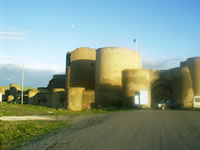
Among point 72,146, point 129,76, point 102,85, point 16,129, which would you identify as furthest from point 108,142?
point 102,85

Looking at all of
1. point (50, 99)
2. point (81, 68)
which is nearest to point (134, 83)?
point (50, 99)

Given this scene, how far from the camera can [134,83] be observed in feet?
109

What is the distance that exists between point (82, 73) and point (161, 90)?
1928 cm

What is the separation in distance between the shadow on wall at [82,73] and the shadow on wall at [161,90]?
702 inches

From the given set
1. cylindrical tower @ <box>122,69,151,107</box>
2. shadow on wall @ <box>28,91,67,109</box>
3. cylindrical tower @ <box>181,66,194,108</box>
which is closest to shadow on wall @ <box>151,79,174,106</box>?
cylindrical tower @ <box>122,69,151,107</box>

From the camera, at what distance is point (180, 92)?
3238 cm

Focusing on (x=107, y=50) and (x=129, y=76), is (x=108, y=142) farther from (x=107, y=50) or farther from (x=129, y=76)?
(x=107, y=50)

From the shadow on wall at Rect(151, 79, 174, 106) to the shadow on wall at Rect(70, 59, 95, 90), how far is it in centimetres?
1783

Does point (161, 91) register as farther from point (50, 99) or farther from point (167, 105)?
point (50, 99)

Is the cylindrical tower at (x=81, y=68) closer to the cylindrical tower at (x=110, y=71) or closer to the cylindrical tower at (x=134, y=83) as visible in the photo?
the cylindrical tower at (x=110, y=71)

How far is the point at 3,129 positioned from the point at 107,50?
30.2 m

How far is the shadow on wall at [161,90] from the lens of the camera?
3656cm

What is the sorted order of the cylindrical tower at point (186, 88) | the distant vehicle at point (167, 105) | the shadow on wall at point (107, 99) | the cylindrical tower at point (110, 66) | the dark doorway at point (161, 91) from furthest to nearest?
1. the cylindrical tower at point (110, 66)
2. the shadow on wall at point (107, 99)
3. the dark doorway at point (161, 91)
4. the cylindrical tower at point (186, 88)
5. the distant vehicle at point (167, 105)

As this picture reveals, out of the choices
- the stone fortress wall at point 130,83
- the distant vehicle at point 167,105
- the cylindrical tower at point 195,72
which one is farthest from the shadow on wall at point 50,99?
the cylindrical tower at point 195,72
